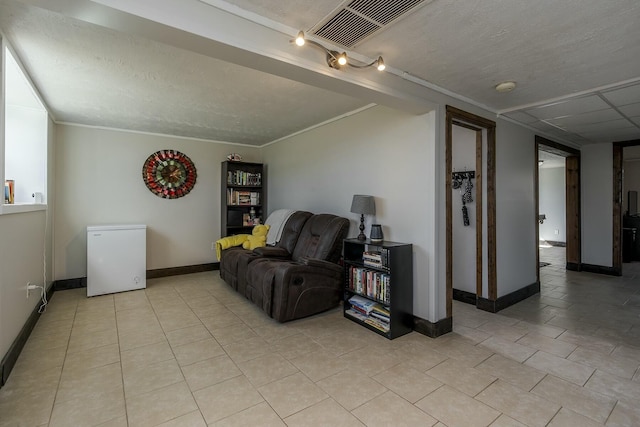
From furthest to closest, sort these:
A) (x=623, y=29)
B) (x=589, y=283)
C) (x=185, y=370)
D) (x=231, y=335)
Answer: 1. (x=589, y=283)
2. (x=231, y=335)
3. (x=185, y=370)
4. (x=623, y=29)

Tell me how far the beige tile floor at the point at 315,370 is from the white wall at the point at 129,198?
4.59 ft

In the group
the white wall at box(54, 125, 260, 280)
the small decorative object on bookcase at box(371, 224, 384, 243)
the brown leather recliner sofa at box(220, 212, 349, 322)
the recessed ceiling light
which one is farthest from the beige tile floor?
the recessed ceiling light

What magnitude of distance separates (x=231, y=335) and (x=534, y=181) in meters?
4.18

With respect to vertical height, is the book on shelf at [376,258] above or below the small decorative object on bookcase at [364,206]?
below

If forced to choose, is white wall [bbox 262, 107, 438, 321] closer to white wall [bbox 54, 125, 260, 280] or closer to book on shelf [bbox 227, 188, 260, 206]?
book on shelf [bbox 227, 188, 260, 206]

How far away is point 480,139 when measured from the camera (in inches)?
135

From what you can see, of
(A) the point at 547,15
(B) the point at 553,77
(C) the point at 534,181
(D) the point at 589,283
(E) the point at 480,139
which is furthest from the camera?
(D) the point at 589,283

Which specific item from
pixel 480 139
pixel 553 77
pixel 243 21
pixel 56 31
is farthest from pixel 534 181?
pixel 56 31

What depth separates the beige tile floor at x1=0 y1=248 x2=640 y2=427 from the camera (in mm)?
1719

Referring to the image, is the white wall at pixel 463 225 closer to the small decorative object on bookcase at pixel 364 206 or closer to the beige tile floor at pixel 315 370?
the beige tile floor at pixel 315 370

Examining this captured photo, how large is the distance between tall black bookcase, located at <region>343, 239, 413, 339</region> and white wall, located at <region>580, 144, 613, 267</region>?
14.6 feet

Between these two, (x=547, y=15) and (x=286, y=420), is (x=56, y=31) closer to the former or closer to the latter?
(x=286, y=420)

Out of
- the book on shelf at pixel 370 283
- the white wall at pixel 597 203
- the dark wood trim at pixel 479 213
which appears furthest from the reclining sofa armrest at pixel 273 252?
the white wall at pixel 597 203

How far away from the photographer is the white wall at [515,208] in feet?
11.4
